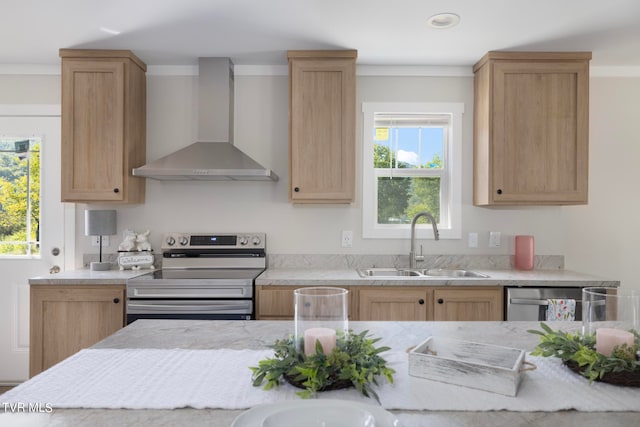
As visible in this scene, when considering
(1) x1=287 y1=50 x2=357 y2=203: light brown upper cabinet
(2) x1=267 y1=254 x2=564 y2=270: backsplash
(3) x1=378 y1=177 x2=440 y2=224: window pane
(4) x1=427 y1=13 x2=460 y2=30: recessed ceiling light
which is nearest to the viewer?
(4) x1=427 y1=13 x2=460 y2=30: recessed ceiling light

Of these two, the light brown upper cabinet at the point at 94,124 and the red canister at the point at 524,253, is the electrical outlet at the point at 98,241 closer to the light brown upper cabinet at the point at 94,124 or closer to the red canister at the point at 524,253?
the light brown upper cabinet at the point at 94,124

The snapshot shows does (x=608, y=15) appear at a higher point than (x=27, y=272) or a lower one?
higher

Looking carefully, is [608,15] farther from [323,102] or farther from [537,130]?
[323,102]

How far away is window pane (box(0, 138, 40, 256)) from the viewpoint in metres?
3.33

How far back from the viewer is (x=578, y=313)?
2.66 meters

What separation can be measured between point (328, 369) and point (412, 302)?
191cm

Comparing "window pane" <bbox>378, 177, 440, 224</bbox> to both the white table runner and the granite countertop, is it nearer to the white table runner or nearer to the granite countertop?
the granite countertop

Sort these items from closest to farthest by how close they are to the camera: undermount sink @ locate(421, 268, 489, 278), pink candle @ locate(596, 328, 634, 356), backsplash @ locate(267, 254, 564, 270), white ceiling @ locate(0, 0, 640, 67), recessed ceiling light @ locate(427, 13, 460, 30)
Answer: pink candle @ locate(596, 328, 634, 356) < white ceiling @ locate(0, 0, 640, 67) < recessed ceiling light @ locate(427, 13, 460, 30) < undermount sink @ locate(421, 268, 489, 278) < backsplash @ locate(267, 254, 564, 270)

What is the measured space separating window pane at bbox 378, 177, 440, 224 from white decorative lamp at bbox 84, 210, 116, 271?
2.03 m

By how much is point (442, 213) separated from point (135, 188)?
2346mm

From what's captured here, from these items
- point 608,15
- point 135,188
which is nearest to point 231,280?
point 135,188

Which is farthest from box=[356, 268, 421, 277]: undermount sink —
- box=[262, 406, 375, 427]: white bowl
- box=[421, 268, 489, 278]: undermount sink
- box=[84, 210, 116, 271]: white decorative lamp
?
box=[262, 406, 375, 427]: white bowl

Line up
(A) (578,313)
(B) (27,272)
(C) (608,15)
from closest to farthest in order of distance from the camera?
1. (C) (608,15)
2. (A) (578,313)
3. (B) (27,272)

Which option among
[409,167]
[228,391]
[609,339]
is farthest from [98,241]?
[609,339]
